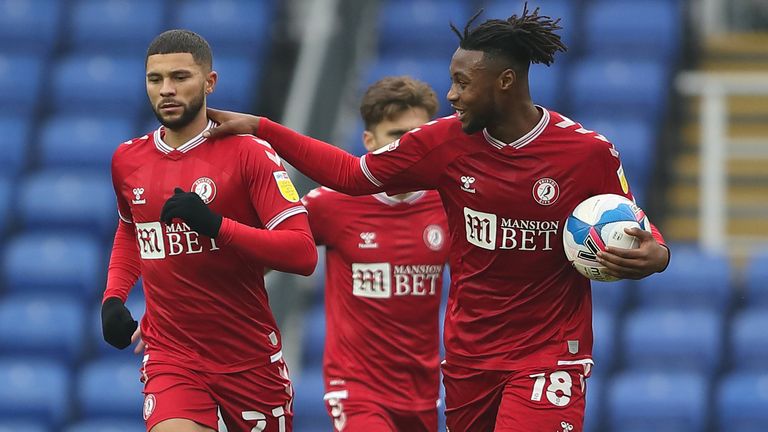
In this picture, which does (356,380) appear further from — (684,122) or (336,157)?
(684,122)

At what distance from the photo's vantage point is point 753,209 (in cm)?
1177

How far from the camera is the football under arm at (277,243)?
5793mm

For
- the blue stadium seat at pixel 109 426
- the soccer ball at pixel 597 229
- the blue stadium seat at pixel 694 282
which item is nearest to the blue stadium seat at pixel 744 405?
the blue stadium seat at pixel 694 282

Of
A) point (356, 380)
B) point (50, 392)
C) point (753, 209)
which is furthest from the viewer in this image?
point (753, 209)

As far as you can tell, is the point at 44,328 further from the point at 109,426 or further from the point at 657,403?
the point at 657,403

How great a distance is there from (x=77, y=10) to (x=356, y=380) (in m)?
7.00

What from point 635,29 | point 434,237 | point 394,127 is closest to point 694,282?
point 635,29

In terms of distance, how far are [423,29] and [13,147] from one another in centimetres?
333

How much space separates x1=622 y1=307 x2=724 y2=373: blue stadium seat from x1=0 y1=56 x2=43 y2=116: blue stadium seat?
5.02 m

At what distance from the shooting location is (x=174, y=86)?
19.9 feet

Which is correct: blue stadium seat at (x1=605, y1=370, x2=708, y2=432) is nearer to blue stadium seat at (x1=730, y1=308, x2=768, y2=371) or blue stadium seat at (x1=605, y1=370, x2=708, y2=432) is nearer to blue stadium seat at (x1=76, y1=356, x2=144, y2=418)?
blue stadium seat at (x1=730, y1=308, x2=768, y2=371)

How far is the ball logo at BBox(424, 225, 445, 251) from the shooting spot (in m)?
7.06

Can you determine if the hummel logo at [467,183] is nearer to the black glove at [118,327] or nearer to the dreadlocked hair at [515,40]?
the dreadlocked hair at [515,40]

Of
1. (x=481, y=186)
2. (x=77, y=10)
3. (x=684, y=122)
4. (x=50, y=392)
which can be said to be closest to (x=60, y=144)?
(x=77, y=10)
